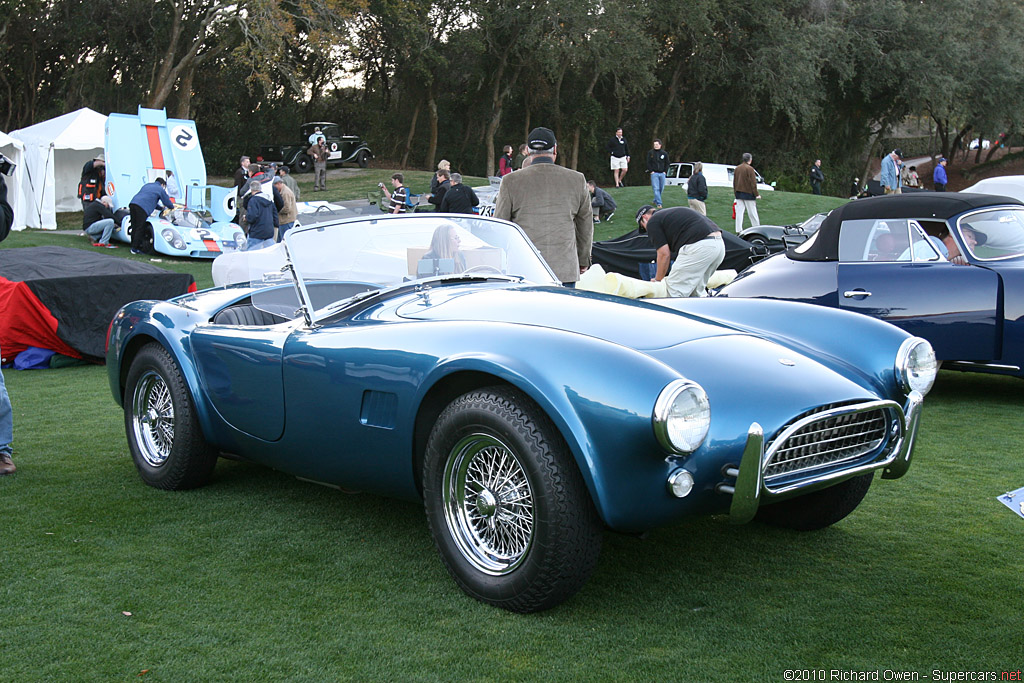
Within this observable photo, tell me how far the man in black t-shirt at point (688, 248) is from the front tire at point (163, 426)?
5.35 metres

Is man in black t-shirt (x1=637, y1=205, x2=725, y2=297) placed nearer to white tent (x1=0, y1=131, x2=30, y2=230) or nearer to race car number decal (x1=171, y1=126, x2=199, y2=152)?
race car number decal (x1=171, y1=126, x2=199, y2=152)

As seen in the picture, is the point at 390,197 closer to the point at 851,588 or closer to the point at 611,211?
the point at 611,211

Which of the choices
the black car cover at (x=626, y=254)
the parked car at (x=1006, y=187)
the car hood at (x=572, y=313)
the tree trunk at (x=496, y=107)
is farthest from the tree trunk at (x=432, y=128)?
the car hood at (x=572, y=313)

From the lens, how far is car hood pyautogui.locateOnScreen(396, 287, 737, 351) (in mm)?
3330

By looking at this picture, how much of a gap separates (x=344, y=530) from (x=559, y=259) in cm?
344

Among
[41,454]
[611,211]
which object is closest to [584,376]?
[41,454]

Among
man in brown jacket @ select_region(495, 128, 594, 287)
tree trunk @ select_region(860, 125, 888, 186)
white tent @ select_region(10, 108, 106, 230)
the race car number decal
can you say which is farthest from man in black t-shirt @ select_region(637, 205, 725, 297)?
tree trunk @ select_region(860, 125, 888, 186)

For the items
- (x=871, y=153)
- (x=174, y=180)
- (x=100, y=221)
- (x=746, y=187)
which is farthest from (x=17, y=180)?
(x=871, y=153)

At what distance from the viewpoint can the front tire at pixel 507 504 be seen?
2.88m

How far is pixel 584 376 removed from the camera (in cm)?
287

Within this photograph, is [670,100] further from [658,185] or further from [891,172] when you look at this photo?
[891,172]

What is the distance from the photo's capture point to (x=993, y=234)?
6637mm

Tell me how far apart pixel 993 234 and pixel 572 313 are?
4.48m

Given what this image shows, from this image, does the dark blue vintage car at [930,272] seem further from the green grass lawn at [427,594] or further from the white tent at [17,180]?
the white tent at [17,180]
